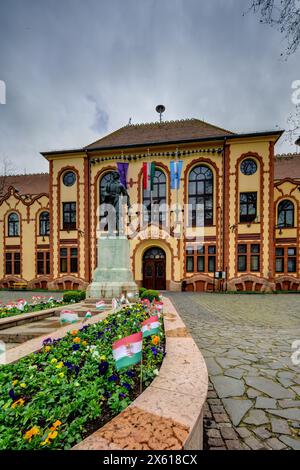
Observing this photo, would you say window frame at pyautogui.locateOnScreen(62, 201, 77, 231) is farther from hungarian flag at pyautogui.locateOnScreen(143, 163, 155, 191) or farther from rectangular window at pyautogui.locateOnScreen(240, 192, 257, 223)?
rectangular window at pyautogui.locateOnScreen(240, 192, 257, 223)

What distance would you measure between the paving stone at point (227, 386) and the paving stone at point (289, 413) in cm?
46

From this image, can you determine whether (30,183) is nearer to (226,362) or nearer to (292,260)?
(292,260)

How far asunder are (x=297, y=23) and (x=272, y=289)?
53.5 ft

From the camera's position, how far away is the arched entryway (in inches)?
750

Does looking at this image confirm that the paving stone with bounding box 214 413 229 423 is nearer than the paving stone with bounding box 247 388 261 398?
Yes

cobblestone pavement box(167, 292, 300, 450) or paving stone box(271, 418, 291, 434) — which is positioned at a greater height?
paving stone box(271, 418, 291, 434)

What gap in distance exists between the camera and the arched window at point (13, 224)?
22.0 metres

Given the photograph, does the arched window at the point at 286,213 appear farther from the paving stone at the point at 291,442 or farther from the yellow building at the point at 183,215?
the paving stone at the point at 291,442

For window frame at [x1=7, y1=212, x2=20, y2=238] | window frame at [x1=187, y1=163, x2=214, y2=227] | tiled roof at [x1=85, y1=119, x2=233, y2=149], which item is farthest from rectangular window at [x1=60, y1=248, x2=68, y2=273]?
window frame at [x1=187, y1=163, x2=214, y2=227]

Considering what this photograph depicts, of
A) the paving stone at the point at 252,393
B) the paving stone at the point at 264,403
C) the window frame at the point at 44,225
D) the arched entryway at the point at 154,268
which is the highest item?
the window frame at the point at 44,225

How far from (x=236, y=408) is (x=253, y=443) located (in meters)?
0.57

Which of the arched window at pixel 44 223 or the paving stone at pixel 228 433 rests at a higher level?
the arched window at pixel 44 223

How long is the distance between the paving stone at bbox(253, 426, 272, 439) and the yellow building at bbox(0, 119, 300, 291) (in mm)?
15892

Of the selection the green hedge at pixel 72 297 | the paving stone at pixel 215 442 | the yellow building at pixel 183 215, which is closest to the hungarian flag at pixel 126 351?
the paving stone at pixel 215 442
